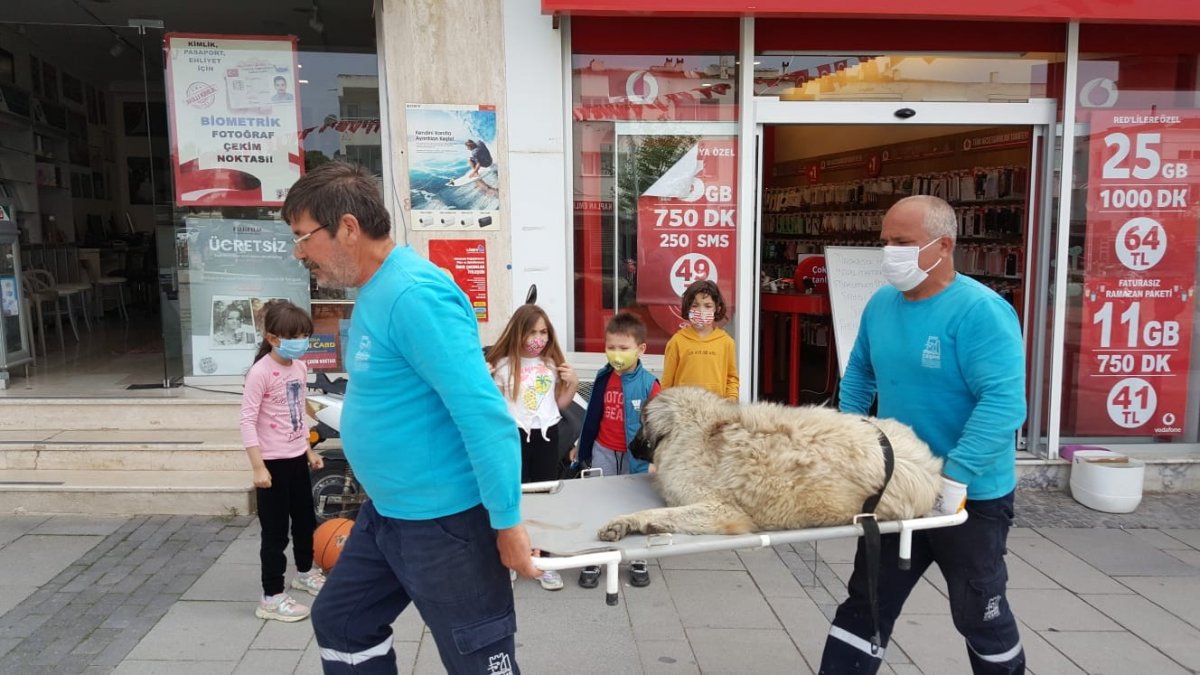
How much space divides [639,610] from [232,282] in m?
4.57

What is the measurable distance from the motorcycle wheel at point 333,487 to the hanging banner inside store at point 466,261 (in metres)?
1.49

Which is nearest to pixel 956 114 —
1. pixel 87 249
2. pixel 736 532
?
pixel 736 532

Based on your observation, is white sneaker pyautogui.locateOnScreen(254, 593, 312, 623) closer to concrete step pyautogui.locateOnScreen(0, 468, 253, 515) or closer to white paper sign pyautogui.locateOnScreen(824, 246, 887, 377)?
concrete step pyautogui.locateOnScreen(0, 468, 253, 515)

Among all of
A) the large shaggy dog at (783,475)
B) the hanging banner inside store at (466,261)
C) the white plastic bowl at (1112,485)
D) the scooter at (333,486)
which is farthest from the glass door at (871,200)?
the large shaggy dog at (783,475)

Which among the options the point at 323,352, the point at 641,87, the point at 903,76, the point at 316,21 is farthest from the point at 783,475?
the point at 316,21

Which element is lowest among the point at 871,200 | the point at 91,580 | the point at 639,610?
the point at 639,610

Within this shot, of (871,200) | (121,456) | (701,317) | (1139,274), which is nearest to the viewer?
(701,317)

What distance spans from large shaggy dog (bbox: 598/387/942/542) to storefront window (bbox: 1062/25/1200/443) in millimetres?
4418

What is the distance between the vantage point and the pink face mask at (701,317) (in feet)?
16.1

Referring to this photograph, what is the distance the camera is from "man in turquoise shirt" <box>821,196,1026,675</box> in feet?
8.83

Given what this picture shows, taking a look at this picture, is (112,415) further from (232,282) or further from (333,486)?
(333,486)

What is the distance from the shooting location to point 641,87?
618cm

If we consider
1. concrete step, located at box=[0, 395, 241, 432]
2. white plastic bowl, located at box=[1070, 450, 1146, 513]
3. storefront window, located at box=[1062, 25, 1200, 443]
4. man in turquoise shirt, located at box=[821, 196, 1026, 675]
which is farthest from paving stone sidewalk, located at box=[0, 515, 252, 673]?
storefront window, located at box=[1062, 25, 1200, 443]

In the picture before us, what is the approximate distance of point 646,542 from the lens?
2.53 metres
